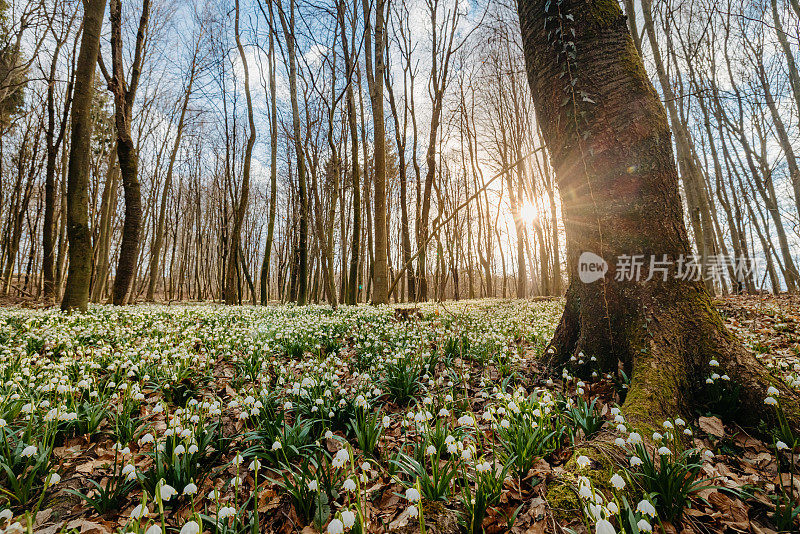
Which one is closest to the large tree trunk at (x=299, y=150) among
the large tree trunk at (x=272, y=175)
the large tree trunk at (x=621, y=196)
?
the large tree trunk at (x=272, y=175)

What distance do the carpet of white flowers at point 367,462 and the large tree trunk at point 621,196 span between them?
1.03 ft

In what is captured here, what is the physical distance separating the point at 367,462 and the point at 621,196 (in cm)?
316

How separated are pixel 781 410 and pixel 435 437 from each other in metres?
2.45

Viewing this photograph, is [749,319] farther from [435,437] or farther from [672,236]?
[435,437]

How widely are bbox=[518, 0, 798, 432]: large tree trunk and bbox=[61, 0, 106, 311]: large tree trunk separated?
351 inches

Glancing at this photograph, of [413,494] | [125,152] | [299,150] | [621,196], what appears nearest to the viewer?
[413,494]

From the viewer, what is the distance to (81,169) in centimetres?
707

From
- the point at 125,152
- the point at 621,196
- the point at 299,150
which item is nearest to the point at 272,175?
the point at 299,150

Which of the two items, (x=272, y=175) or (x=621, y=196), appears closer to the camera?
(x=621, y=196)

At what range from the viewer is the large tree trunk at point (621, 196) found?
9.54ft

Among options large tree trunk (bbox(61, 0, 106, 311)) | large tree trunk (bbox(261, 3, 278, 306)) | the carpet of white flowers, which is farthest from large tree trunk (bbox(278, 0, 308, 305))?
the carpet of white flowers

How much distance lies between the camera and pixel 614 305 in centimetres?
325

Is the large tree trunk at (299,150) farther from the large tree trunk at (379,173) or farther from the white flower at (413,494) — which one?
the white flower at (413,494)

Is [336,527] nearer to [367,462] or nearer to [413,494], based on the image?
[413,494]
